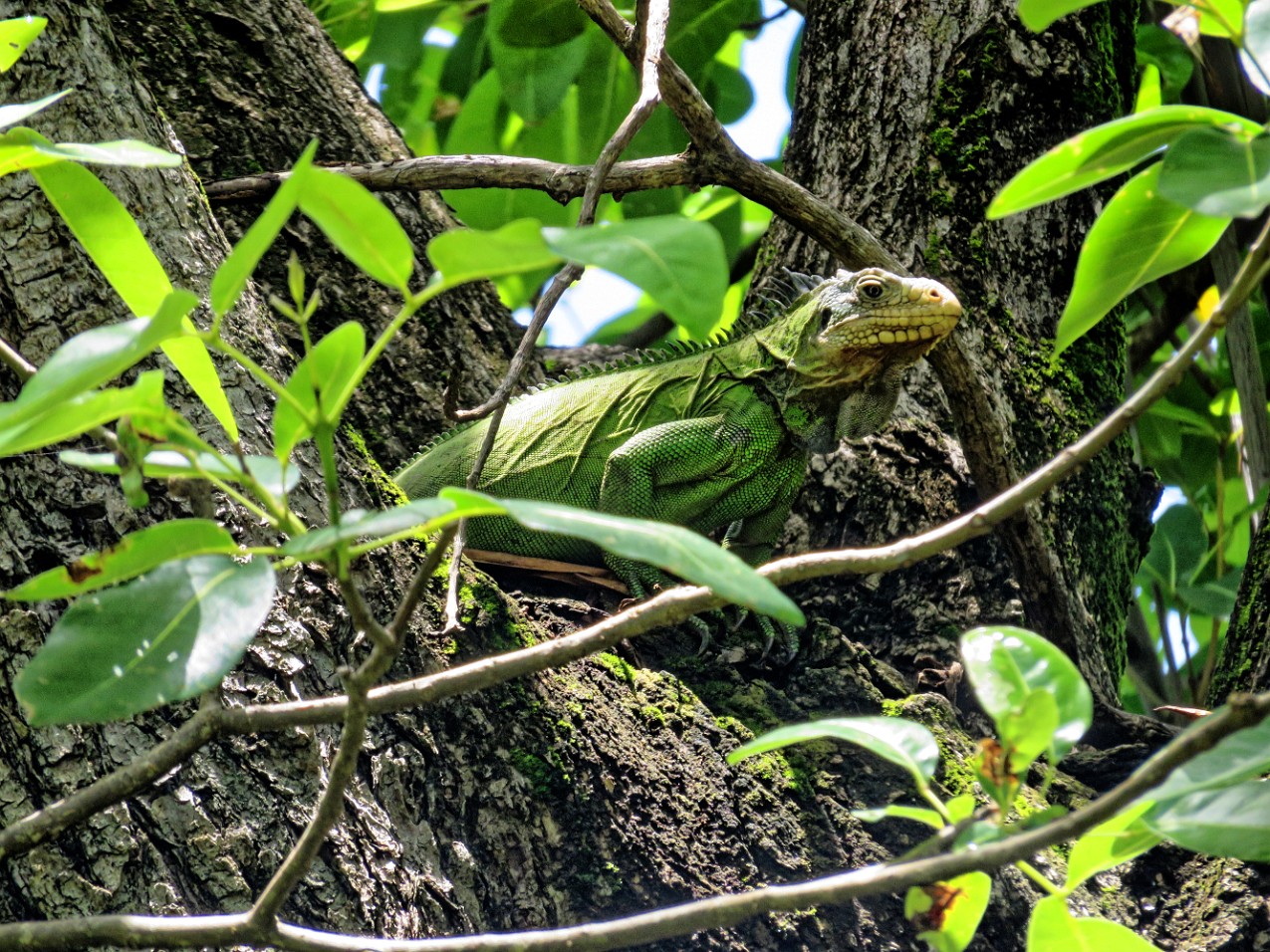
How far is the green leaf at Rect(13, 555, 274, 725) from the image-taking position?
1.18m

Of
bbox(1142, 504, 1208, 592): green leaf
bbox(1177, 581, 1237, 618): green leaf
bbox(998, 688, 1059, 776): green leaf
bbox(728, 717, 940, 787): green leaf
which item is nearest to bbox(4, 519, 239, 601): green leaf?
bbox(728, 717, 940, 787): green leaf

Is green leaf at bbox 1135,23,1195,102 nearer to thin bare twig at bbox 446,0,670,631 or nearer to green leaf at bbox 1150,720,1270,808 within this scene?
thin bare twig at bbox 446,0,670,631

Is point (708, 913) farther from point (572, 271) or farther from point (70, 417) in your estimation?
point (572, 271)

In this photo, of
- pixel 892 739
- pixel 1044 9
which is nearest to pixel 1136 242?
pixel 1044 9

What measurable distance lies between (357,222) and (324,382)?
16cm

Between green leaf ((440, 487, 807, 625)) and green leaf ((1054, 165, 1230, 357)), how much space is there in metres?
0.76

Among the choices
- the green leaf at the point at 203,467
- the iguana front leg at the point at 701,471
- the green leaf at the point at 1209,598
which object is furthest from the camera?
the green leaf at the point at 1209,598

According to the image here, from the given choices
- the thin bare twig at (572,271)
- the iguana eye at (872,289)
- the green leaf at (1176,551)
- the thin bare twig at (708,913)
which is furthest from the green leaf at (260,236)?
the green leaf at (1176,551)

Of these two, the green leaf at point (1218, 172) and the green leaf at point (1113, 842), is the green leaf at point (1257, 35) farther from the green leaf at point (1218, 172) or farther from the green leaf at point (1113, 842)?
the green leaf at point (1113, 842)

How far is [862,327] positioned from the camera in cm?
378

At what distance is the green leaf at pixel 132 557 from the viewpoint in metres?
1.20

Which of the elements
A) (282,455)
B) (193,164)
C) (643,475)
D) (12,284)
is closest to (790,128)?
(643,475)

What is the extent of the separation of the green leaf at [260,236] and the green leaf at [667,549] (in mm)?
275

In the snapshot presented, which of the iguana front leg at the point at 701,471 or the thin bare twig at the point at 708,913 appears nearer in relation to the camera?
the thin bare twig at the point at 708,913
